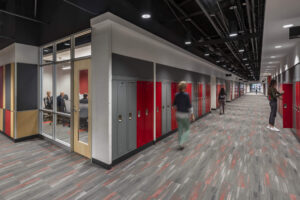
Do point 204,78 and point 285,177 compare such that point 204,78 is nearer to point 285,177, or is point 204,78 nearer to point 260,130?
point 260,130

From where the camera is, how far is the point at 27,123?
4531mm

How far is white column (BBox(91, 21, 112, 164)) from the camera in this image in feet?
9.43

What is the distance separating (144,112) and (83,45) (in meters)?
2.10

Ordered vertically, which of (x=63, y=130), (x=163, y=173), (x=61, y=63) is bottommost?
(x=163, y=173)

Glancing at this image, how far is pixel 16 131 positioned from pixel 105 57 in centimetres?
366

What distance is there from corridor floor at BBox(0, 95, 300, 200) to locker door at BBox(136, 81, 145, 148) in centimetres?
36

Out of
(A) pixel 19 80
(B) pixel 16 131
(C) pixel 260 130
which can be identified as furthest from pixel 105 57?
(C) pixel 260 130

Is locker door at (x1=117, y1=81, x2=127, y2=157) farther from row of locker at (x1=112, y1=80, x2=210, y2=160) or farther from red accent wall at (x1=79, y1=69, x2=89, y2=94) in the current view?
red accent wall at (x1=79, y1=69, x2=89, y2=94)

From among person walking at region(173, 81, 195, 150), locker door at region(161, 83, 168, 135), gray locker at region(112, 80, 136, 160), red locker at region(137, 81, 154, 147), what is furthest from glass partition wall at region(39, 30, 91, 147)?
locker door at region(161, 83, 168, 135)

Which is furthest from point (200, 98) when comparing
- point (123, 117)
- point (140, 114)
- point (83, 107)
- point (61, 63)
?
point (61, 63)

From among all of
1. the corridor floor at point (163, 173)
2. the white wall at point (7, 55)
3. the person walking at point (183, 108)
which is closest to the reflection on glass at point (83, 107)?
the corridor floor at point (163, 173)

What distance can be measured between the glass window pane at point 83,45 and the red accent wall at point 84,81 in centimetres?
40

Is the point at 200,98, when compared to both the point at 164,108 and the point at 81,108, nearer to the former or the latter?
the point at 164,108

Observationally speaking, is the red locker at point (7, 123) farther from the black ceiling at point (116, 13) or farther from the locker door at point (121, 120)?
the locker door at point (121, 120)
